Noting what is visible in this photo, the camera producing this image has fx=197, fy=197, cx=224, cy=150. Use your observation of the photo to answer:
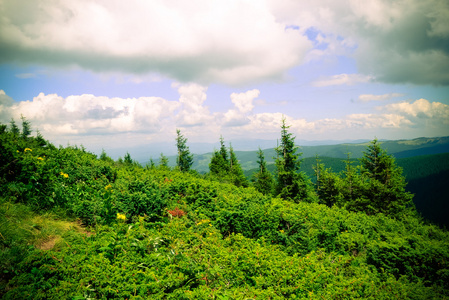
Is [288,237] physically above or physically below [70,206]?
below

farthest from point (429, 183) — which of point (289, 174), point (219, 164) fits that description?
point (289, 174)

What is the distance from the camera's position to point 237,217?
21.1 feet

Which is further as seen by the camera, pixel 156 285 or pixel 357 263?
pixel 357 263

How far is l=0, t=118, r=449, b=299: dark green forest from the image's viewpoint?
123 inches

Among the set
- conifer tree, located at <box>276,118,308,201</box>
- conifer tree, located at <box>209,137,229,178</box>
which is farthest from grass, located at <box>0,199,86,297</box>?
conifer tree, located at <box>209,137,229,178</box>

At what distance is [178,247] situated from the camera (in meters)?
4.43

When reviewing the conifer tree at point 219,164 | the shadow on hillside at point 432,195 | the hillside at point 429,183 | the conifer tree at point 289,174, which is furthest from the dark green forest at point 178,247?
the shadow on hillside at point 432,195

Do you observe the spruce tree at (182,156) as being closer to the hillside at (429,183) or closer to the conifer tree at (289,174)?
the conifer tree at (289,174)

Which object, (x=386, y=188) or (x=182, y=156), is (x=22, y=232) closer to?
(x=386, y=188)

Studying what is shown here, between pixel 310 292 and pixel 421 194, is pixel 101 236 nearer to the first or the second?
pixel 310 292

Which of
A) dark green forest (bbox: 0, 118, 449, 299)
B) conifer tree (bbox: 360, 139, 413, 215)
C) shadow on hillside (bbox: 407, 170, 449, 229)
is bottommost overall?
shadow on hillside (bbox: 407, 170, 449, 229)

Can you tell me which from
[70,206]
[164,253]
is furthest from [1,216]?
[164,253]

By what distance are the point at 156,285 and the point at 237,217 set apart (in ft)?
12.0

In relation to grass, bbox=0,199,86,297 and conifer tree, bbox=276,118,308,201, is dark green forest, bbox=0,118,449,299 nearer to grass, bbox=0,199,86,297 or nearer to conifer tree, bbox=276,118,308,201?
grass, bbox=0,199,86,297
